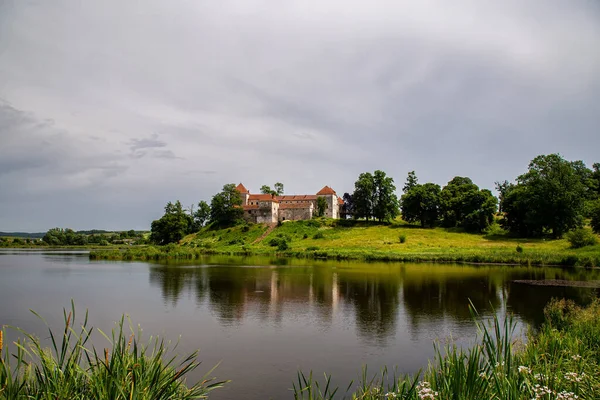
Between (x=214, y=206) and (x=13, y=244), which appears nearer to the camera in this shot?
(x=214, y=206)

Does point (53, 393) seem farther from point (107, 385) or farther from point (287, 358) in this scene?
point (287, 358)

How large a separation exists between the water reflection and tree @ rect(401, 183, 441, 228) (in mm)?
46234

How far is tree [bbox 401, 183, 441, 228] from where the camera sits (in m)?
91.7

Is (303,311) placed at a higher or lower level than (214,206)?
lower

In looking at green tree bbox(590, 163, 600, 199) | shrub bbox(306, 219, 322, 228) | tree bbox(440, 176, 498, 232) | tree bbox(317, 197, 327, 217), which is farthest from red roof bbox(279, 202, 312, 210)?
green tree bbox(590, 163, 600, 199)

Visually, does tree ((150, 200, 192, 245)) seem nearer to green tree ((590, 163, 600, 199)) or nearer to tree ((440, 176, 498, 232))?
tree ((440, 176, 498, 232))

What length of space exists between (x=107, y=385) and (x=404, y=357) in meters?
12.2

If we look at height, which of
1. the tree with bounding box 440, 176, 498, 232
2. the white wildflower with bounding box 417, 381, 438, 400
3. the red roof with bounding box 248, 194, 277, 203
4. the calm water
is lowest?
the calm water

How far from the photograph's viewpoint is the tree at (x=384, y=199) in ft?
324

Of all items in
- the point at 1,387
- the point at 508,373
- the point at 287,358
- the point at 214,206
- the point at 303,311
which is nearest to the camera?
the point at 1,387

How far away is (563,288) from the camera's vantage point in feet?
104

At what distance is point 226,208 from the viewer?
104750 millimetres

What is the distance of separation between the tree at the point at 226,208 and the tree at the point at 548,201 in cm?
6122

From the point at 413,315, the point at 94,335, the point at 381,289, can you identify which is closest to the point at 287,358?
the point at 94,335
